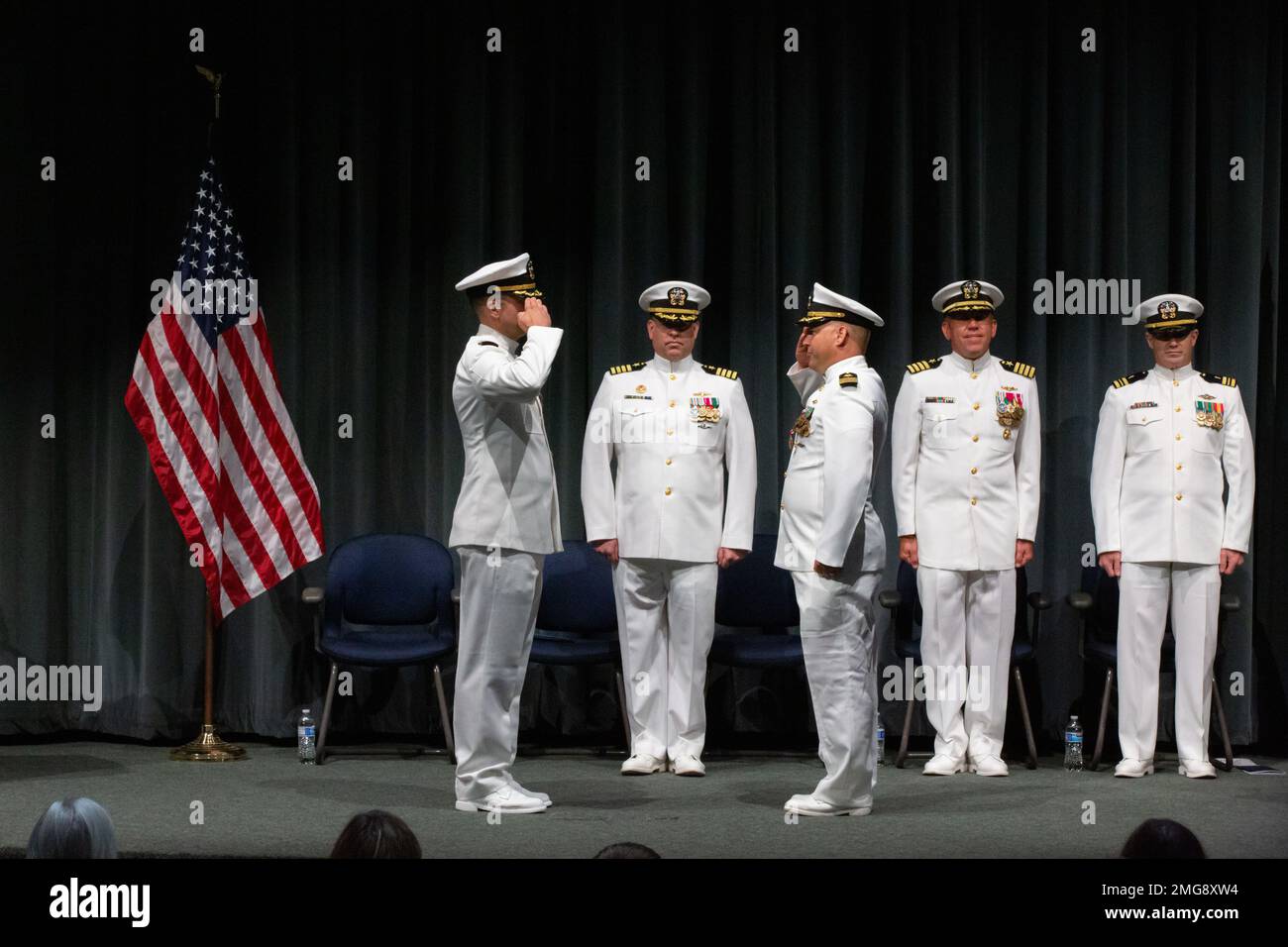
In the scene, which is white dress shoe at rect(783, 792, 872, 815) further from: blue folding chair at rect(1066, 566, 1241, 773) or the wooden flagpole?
the wooden flagpole

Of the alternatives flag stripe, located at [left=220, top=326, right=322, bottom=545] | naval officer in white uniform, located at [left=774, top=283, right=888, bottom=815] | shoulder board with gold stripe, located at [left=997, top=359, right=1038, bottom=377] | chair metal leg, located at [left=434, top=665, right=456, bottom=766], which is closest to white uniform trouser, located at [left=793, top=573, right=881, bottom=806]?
naval officer in white uniform, located at [left=774, top=283, right=888, bottom=815]

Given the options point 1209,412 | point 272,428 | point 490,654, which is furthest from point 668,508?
point 1209,412

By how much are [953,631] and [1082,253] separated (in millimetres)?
1942

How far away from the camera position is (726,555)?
19.8ft

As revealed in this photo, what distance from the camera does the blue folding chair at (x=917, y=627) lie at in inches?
240

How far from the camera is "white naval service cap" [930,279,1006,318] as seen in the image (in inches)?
241

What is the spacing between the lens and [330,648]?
6070 millimetres

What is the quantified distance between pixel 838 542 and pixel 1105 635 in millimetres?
2429

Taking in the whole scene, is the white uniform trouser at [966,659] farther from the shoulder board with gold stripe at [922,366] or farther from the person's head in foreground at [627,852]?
the person's head in foreground at [627,852]

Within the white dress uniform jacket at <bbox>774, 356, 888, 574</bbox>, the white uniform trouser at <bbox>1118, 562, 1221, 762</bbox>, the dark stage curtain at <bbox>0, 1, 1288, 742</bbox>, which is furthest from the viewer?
the dark stage curtain at <bbox>0, 1, 1288, 742</bbox>

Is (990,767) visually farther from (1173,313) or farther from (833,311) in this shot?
(833,311)

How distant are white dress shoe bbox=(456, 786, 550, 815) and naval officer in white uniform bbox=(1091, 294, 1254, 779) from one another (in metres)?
2.48
